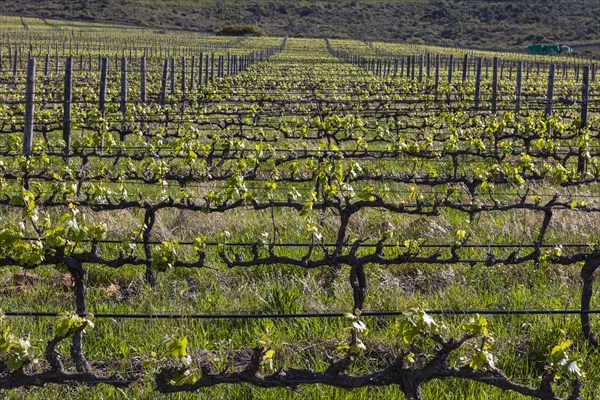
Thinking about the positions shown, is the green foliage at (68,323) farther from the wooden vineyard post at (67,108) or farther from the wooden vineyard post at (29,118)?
the wooden vineyard post at (67,108)

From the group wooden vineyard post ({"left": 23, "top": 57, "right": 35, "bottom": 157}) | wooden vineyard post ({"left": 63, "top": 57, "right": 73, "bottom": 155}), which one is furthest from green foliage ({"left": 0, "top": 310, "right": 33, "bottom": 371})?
wooden vineyard post ({"left": 63, "top": 57, "right": 73, "bottom": 155})

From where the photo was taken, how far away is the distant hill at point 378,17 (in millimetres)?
83688

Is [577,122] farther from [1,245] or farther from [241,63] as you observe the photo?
[241,63]

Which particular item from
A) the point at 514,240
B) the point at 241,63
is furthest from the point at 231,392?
the point at 241,63

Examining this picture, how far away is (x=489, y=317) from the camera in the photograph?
4.90m

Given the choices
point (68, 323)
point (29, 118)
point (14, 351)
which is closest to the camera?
point (14, 351)

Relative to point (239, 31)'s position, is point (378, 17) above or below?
above

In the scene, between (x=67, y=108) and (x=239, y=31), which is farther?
(x=239, y=31)

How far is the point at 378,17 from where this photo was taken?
10050 cm

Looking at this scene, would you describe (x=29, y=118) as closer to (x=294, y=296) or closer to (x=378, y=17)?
(x=294, y=296)

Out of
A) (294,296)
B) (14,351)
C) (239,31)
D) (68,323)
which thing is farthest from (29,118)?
(239,31)

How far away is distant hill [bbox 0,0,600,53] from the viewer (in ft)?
275

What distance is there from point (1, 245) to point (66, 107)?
7598 millimetres

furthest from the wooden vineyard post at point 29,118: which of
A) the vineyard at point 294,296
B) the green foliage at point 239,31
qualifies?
the green foliage at point 239,31
